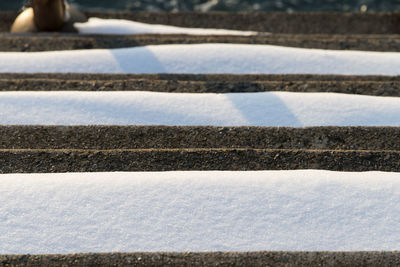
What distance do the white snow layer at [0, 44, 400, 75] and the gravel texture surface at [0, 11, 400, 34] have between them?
2010mm

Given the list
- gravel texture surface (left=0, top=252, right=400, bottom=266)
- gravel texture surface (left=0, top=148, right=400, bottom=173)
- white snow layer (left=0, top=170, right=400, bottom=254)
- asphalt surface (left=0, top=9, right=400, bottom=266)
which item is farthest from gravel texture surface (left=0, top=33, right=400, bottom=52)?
gravel texture surface (left=0, top=252, right=400, bottom=266)

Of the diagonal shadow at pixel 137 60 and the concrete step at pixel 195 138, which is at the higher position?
the diagonal shadow at pixel 137 60

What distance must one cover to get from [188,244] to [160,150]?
0.82 meters

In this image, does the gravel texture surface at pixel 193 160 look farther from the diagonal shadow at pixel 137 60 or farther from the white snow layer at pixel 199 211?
the diagonal shadow at pixel 137 60

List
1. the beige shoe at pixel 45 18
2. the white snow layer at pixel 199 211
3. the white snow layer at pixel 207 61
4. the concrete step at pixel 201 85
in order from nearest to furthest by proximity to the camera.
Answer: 1. the white snow layer at pixel 199 211
2. the concrete step at pixel 201 85
3. the white snow layer at pixel 207 61
4. the beige shoe at pixel 45 18

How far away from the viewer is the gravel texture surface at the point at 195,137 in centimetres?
324

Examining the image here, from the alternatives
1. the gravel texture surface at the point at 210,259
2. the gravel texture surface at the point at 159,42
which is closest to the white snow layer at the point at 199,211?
the gravel texture surface at the point at 210,259

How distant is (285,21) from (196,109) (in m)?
3.50

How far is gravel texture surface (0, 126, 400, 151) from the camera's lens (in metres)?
3.24

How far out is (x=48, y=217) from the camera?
8.20 ft

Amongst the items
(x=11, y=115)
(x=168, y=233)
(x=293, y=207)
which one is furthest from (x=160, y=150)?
(x=11, y=115)

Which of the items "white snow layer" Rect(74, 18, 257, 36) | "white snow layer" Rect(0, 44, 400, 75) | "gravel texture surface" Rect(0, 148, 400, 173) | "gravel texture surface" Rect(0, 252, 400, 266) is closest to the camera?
"gravel texture surface" Rect(0, 252, 400, 266)

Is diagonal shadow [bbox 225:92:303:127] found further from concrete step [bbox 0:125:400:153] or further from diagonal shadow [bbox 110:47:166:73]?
diagonal shadow [bbox 110:47:166:73]

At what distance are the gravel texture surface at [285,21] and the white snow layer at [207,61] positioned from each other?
6.59 ft
